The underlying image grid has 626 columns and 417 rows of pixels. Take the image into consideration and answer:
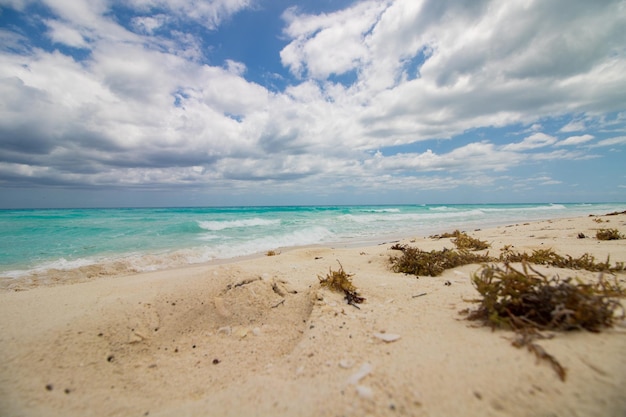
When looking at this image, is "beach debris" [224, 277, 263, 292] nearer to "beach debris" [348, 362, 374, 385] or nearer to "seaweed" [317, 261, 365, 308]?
"seaweed" [317, 261, 365, 308]

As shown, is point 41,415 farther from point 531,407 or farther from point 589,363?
point 589,363

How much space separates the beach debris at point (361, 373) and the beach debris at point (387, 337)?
0.40 metres

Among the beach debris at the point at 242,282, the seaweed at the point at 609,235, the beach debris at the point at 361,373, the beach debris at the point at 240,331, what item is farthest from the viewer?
the seaweed at the point at 609,235

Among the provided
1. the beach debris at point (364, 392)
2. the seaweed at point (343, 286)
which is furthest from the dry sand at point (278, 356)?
the seaweed at point (343, 286)

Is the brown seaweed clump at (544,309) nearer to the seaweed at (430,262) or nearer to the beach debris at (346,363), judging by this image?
the beach debris at (346,363)

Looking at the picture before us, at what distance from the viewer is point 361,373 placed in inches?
70.8

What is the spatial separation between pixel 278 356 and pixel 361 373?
3.10 feet

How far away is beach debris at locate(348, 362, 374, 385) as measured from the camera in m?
1.73

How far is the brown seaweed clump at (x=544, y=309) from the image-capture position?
176 cm

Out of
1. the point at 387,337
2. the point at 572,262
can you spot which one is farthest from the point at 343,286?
the point at 572,262

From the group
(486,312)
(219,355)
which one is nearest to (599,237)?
(486,312)

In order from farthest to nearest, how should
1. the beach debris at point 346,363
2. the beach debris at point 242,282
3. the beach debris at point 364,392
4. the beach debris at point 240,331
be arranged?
1. the beach debris at point 242,282
2. the beach debris at point 240,331
3. the beach debris at point 346,363
4. the beach debris at point 364,392

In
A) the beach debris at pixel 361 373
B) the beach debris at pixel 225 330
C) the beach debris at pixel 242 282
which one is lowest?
the beach debris at pixel 225 330

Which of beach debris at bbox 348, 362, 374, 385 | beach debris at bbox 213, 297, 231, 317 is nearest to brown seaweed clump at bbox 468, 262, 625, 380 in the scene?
beach debris at bbox 348, 362, 374, 385
